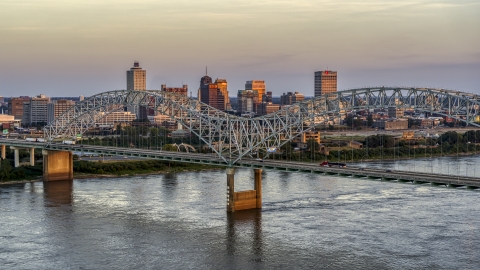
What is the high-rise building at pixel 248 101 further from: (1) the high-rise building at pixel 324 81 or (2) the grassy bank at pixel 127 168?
(2) the grassy bank at pixel 127 168

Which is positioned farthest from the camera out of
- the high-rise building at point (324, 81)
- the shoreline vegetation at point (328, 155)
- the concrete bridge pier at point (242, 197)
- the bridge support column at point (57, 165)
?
the high-rise building at point (324, 81)

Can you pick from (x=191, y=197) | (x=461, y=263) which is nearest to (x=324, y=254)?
(x=461, y=263)

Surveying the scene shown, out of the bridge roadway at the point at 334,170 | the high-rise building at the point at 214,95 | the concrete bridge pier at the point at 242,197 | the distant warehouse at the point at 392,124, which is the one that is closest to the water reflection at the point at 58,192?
the bridge roadway at the point at 334,170

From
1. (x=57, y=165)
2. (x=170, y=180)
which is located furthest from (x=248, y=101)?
(x=170, y=180)

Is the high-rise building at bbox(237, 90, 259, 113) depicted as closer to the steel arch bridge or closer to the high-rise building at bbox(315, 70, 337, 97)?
the high-rise building at bbox(315, 70, 337, 97)

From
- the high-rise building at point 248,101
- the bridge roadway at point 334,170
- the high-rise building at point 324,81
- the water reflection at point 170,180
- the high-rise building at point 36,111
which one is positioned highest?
the high-rise building at point 324,81

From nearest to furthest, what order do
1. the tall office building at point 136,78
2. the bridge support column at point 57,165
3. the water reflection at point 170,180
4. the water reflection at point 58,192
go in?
the water reflection at point 58,192
the water reflection at point 170,180
the bridge support column at point 57,165
the tall office building at point 136,78

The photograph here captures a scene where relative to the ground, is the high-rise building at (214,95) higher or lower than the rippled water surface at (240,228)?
higher

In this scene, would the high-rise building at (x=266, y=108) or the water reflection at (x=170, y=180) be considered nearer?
the water reflection at (x=170, y=180)
